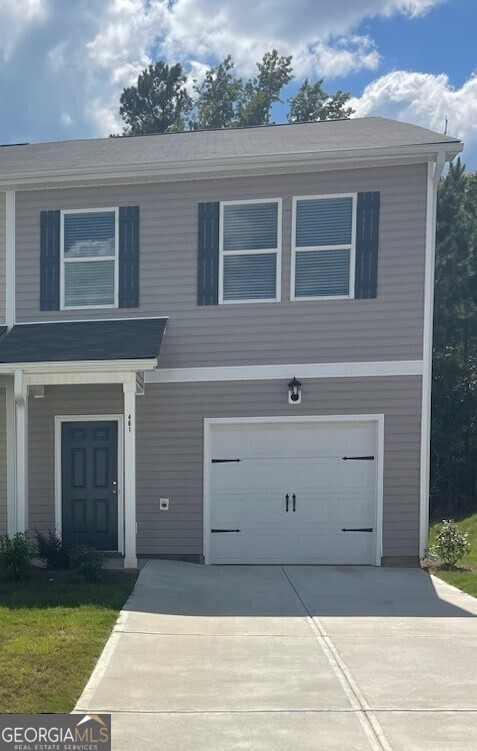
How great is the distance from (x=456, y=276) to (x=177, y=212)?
1142cm

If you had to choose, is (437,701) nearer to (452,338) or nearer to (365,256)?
Answer: (365,256)

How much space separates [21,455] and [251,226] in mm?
4594

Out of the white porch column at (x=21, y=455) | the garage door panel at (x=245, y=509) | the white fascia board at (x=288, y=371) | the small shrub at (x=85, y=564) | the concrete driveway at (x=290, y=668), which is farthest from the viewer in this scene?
the garage door panel at (x=245, y=509)

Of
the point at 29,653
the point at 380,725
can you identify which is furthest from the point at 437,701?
the point at 29,653

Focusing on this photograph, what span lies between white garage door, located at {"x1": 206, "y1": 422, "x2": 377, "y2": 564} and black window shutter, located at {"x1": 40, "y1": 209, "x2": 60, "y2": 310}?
319 cm

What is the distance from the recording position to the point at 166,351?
363 inches

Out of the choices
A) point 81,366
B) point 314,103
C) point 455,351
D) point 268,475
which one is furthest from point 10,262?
point 314,103

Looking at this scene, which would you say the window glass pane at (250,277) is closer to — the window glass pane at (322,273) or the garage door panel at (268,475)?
the window glass pane at (322,273)

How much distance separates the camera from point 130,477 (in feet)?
26.6

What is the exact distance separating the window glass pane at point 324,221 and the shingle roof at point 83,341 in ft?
7.98

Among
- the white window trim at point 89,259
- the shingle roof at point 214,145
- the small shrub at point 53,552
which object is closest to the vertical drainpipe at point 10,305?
the shingle roof at point 214,145

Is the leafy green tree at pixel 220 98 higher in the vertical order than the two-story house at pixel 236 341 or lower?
higher

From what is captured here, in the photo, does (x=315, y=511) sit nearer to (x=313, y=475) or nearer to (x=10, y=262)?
(x=313, y=475)

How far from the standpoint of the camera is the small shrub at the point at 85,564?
7.38m
